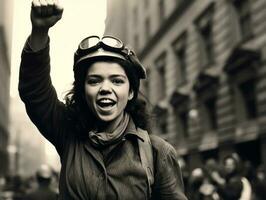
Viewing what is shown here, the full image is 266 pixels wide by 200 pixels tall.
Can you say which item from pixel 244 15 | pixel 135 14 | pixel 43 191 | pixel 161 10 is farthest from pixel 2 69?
pixel 43 191

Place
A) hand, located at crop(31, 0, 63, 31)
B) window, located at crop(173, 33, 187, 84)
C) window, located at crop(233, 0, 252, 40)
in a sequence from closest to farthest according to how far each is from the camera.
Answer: hand, located at crop(31, 0, 63, 31), window, located at crop(233, 0, 252, 40), window, located at crop(173, 33, 187, 84)

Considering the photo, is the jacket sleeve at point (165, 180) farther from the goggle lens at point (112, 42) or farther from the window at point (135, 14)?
the window at point (135, 14)

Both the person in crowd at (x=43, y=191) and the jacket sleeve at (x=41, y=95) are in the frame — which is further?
the person in crowd at (x=43, y=191)

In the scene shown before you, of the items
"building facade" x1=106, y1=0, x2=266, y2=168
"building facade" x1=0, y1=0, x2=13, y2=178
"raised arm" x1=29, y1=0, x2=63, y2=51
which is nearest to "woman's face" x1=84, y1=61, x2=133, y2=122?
"raised arm" x1=29, y1=0, x2=63, y2=51

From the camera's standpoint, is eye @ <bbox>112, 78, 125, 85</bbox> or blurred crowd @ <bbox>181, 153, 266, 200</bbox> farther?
blurred crowd @ <bbox>181, 153, 266, 200</bbox>

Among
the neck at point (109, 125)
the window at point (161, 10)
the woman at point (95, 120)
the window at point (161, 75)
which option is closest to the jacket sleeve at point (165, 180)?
the woman at point (95, 120)

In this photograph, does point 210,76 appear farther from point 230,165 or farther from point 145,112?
point 145,112

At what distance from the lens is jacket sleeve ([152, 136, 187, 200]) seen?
1.91m

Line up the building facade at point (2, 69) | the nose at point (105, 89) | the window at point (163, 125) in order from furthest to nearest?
1. the building facade at point (2, 69)
2. the window at point (163, 125)
3. the nose at point (105, 89)

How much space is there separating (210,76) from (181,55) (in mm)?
6448

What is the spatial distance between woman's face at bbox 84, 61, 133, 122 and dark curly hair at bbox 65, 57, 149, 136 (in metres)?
0.04

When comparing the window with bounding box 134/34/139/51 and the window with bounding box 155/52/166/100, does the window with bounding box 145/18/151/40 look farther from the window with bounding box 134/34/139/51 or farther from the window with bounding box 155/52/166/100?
the window with bounding box 155/52/166/100

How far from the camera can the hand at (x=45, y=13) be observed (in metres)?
1.75

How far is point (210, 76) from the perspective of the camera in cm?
1822
